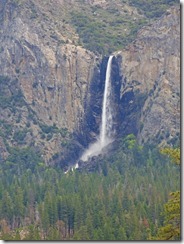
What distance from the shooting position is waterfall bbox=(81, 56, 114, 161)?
169 m

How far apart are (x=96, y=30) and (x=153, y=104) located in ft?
106

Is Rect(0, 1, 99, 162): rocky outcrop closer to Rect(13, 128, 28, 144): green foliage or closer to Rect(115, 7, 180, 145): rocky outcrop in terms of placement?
Rect(13, 128, 28, 144): green foliage

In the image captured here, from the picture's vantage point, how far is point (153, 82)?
550 ft

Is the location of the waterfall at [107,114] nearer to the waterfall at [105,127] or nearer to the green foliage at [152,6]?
the waterfall at [105,127]

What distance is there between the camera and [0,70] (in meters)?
181

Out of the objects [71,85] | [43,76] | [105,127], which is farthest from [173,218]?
[71,85]

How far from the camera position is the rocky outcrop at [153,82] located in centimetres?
15938

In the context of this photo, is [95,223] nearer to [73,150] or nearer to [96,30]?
[73,150]

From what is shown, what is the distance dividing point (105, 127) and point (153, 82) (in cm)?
1281

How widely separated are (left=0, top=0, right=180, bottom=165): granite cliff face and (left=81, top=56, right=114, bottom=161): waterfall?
1184mm

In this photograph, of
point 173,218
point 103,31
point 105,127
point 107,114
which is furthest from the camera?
point 103,31

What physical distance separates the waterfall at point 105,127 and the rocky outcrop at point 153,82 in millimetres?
2973

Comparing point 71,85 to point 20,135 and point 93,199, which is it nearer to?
point 20,135

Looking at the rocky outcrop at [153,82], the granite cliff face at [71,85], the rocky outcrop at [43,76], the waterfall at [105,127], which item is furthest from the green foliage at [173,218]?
the rocky outcrop at [43,76]
